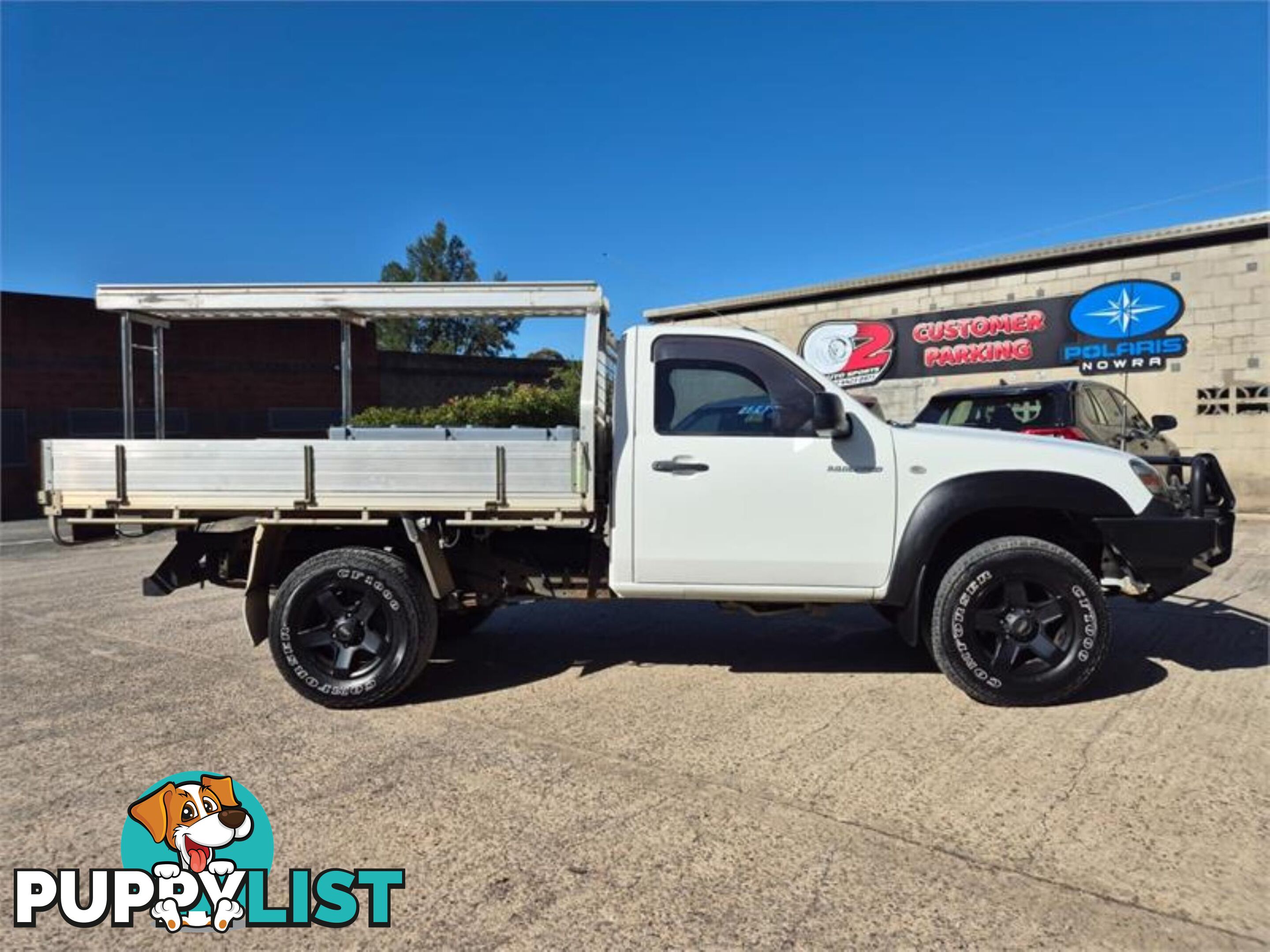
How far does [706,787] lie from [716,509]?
4.94 ft

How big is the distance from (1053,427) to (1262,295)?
721cm

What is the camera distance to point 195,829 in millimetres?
3119

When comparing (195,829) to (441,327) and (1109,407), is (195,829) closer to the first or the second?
(1109,407)

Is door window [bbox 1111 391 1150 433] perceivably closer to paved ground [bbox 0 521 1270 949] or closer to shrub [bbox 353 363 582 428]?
paved ground [bbox 0 521 1270 949]

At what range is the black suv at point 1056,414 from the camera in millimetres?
8094

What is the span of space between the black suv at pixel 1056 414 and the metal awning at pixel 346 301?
173 inches

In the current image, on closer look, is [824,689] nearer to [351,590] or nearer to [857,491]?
[857,491]

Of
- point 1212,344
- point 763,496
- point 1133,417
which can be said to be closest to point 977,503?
point 763,496

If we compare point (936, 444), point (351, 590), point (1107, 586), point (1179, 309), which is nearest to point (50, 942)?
point (351, 590)

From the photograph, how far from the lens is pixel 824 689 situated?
4816mm

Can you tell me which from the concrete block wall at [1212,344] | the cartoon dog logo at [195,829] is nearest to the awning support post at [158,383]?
the cartoon dog logo at [195,829]

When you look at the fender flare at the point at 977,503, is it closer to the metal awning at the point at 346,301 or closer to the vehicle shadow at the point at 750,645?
the vehicle shadow at the point at 750,645

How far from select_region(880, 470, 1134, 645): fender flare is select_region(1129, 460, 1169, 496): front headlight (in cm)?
18

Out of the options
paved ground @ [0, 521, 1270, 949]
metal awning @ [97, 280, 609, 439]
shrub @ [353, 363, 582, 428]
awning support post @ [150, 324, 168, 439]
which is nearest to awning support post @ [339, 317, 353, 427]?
metal awning @ [97, 280, 609, 439]
